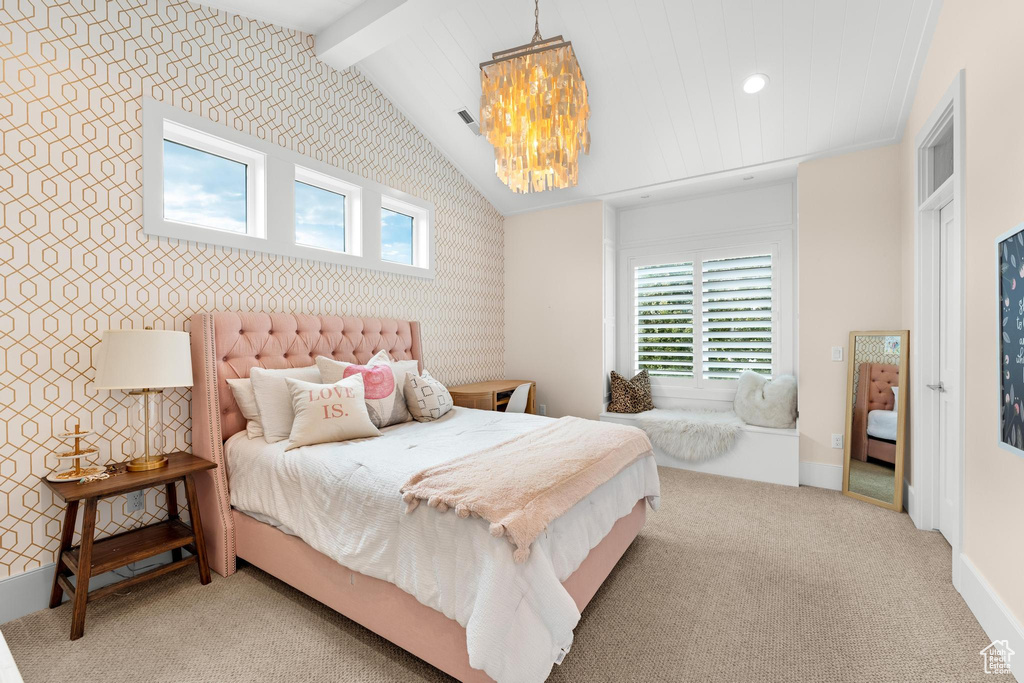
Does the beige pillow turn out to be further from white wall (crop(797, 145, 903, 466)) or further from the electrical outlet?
white wall (crop(797, 145, 903, 466))

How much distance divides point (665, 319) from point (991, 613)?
3.15 metres

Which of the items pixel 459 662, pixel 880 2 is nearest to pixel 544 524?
pixel 459 662

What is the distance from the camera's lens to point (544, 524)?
4.76ft

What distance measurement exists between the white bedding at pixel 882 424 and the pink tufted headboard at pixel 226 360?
12.4 feet

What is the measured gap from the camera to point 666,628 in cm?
187

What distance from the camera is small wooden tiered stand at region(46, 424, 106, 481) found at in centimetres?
198

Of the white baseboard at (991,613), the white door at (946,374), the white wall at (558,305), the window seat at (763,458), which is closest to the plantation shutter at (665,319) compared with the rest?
the white wall at (558,305)

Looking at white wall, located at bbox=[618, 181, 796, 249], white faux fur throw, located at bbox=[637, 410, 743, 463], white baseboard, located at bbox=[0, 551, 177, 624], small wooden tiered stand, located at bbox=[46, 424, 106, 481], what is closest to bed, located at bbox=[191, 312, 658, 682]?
small wooden tiered stand, located at bbox=[46, 424, 106, 481]

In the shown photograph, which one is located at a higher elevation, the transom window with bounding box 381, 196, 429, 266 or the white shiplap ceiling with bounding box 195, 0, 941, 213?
the white shiplap ceiling with bounding box 195, 0, 941, 213

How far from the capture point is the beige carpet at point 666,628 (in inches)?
64.5

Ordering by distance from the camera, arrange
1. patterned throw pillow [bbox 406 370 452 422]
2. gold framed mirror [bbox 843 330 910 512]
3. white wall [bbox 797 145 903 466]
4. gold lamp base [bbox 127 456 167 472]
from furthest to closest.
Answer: white wall [bbox 797 145 903 466] < gold framed mirror [bbox 843 330 910 512] < patterned throw pillow [bbox 406 370 452 422] < gold lamp base [bbox 127 456 167 472]

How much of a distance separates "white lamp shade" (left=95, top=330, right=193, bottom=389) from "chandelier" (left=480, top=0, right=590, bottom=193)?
70.7 inches

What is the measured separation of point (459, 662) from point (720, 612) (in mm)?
1185

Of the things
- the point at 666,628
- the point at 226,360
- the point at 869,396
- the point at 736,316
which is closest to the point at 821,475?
the point at 869,396
